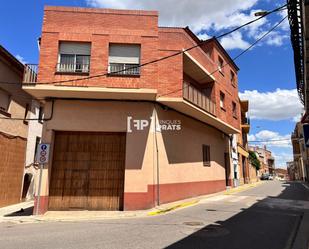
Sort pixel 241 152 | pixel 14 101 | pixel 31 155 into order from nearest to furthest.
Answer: pixel 14 101, pixel 31 155, pixel 241 152

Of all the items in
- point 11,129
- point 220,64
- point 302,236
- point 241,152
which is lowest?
point 302,236

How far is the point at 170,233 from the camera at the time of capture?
24.3 feet

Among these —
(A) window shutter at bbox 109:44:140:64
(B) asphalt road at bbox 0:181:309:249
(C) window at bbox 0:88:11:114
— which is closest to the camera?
(B) asphalt road at bbox 0:181:309:249

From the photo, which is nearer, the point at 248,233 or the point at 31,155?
the point at 248,233

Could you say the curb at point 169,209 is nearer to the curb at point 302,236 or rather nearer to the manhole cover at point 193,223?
the manhole cover at point 193,223

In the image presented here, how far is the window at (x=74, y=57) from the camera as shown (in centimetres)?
1260

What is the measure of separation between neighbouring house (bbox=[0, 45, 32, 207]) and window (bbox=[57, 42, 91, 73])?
3.62 m

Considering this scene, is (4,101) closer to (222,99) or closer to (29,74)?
(29,74)

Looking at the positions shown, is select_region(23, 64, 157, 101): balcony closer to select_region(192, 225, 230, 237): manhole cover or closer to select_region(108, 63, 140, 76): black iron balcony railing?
select_region(108, 63, 140, 76): black iron balcony railing

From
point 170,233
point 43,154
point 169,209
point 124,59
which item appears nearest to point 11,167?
point 43,154

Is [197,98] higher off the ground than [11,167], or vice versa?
[197,98]

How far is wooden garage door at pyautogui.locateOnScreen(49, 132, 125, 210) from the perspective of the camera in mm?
12125

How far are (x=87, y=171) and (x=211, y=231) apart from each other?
21.4 feet

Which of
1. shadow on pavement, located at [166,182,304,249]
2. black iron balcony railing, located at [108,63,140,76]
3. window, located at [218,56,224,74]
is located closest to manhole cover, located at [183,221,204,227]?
shadow on pavement, located at [166,182,304,249]
